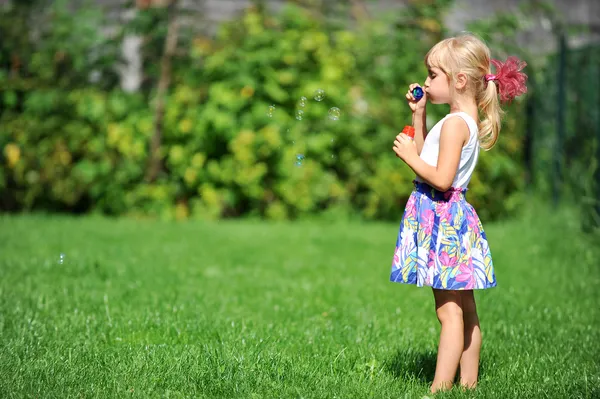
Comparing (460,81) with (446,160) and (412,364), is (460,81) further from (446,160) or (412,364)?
(412,364)

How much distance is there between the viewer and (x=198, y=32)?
29.7ft

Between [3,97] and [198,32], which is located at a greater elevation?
[198,32]

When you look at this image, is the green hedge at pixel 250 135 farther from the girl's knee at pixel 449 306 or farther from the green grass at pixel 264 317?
the girl's knee at pixel 449 306

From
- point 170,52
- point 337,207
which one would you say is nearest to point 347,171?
point 337,207

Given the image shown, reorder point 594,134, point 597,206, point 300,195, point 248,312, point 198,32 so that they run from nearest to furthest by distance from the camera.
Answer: point 248,312, point 597,206, point 594,134, point 300,195, point 198,32

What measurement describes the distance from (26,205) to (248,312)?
5.00m

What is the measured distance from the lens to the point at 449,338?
2906mm

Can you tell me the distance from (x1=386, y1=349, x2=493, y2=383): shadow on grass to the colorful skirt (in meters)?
0.51

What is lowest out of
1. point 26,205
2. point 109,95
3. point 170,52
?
point 26,205

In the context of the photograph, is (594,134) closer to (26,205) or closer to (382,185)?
(382,185)

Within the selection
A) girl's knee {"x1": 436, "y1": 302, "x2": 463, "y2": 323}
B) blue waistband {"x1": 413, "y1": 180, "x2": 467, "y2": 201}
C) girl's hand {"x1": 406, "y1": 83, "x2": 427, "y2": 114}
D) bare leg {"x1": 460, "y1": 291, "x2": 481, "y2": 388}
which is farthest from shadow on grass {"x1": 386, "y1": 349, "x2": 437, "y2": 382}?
girl's hand {"x1": 406, "y1": 83, "x2": 427, "y2": 114}

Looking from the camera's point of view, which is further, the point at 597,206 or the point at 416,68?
the point at 416,68

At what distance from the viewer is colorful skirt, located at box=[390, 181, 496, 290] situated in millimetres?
2867

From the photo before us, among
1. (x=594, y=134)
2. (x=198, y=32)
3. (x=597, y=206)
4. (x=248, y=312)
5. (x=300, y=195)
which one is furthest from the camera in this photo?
(x=198, y=32)
